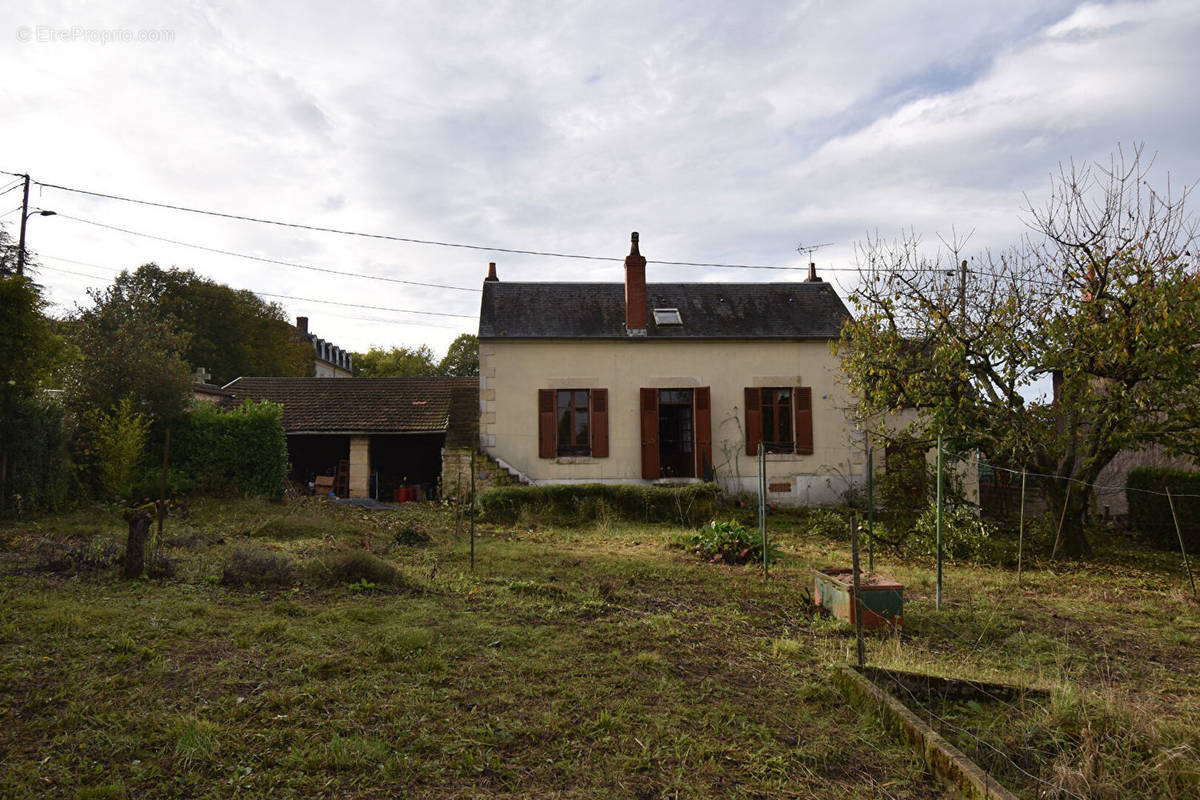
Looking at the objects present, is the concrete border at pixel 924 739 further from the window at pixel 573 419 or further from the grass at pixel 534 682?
the window at pixel 573 419

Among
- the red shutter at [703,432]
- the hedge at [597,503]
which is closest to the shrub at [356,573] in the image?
the hedge at [597,503]

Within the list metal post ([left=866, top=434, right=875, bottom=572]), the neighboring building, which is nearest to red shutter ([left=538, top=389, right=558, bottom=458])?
metal post ([left=866, top=434, right=875, bottom=572])

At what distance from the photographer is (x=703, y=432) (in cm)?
1549

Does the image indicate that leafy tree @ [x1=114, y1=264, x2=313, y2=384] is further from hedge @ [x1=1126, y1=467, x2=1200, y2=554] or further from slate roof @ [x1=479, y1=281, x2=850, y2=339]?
hedge @ [x1=1126, y1=467, x2=1200, y2=554]

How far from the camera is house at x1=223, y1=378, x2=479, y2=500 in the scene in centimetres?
1695

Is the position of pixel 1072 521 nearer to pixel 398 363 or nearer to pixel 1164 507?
pixel 1164 507

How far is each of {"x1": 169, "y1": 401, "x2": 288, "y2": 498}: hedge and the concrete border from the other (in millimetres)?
13047

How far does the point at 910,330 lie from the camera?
10.3m

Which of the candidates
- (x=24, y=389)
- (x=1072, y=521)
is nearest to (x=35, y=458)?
(x=24, y=389)

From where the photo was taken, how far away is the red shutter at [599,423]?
1534 cm

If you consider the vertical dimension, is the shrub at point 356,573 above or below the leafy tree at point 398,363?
below

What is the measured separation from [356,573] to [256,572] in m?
0.96

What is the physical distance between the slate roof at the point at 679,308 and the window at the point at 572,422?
1.33 meters

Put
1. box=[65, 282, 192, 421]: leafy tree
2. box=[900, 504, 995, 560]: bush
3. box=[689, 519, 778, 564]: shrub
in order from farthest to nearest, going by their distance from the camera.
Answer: box=[65, 282, 192, 421]: leafy tree < box=[900, 504, 995, 560]: bush < box=[689, 519, 778, 564]: shrub
